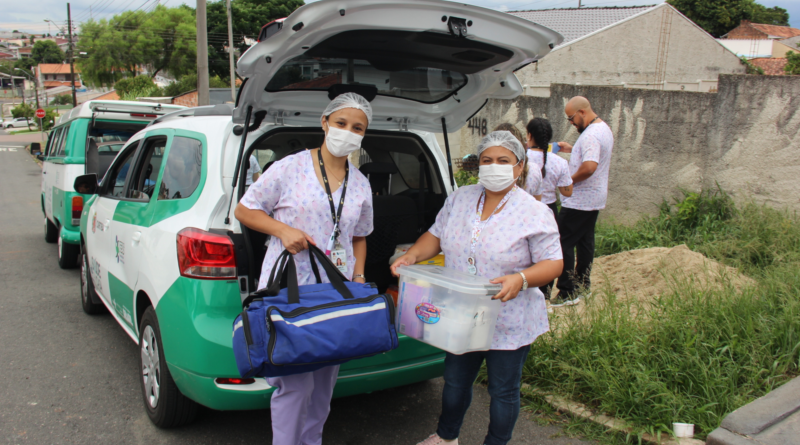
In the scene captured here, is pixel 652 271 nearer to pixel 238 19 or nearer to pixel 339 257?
pixel 339 257

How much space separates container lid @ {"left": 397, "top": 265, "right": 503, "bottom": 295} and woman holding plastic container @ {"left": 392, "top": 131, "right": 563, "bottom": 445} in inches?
1.9

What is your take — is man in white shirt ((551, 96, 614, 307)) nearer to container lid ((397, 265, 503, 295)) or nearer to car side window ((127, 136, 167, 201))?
container lid ((397, 265, 503, 295))

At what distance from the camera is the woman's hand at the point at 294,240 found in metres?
2.29

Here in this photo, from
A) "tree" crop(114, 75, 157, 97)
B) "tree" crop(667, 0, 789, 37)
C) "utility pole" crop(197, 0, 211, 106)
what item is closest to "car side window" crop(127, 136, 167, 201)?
"utility pole" crop(197, 0, 211, 106)

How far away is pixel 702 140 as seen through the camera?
20.3 ft

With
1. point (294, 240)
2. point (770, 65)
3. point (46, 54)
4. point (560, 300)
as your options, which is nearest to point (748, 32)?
point (770, 65)

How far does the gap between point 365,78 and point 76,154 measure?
17.6ft

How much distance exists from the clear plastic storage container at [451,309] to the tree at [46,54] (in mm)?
149768

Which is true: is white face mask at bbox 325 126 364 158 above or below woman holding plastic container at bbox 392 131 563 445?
above

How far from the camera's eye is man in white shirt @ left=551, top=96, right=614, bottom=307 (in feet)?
15.7

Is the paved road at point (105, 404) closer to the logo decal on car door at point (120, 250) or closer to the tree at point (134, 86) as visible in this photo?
the logo decal on car door at point (120, 250)

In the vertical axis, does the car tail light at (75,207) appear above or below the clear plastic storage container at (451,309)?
below

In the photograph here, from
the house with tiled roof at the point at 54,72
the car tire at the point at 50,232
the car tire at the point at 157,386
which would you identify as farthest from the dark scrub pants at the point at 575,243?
the house with tiled roof at the point at 54,72

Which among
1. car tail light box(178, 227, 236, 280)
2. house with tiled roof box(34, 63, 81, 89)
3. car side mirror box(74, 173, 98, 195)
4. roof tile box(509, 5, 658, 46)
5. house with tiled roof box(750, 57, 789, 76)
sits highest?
house with tiled roof box(34, 63, 81, 89)
